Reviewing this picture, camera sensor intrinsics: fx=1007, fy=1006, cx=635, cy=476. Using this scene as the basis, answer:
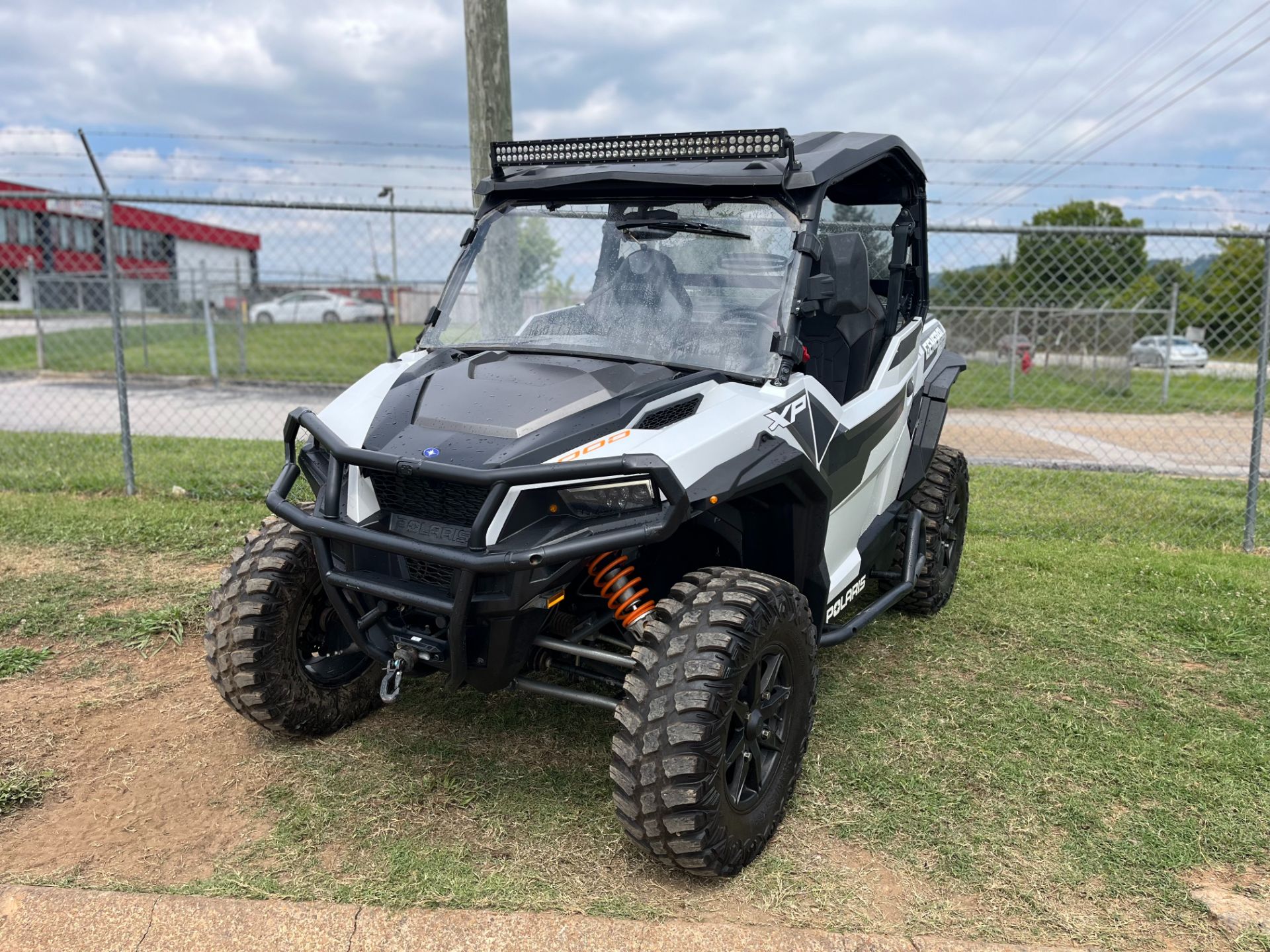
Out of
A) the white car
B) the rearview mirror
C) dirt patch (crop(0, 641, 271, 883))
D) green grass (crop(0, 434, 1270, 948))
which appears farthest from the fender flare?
the white car

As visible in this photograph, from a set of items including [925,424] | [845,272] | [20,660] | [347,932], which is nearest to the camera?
[347,932]

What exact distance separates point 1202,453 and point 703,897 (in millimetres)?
11009

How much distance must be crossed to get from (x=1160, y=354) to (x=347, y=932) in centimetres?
1658

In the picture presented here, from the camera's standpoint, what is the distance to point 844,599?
4.12 metres

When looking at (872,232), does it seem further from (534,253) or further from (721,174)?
(534,253)

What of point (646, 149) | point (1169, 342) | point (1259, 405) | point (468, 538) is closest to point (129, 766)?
point (468, 538)

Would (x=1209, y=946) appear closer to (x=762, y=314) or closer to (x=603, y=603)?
(x=603, y=603)

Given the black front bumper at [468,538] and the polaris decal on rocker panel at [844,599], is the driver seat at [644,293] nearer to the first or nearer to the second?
the black front bumper at [468,538]

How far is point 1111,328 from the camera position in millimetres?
16406

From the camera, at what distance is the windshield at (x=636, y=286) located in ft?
11.7

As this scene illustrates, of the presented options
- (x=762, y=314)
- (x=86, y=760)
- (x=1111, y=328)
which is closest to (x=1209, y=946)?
(x=762, y=314)

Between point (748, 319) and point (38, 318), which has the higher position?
point (38, 318)

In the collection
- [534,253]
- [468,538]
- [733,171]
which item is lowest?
[468,538]

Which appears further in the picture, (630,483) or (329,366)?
(329,366)
